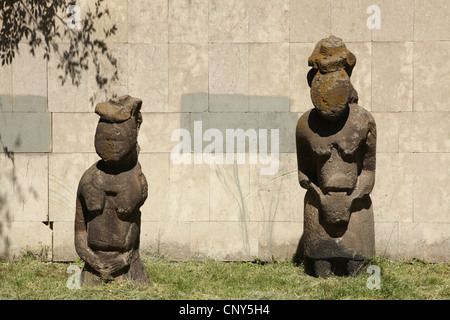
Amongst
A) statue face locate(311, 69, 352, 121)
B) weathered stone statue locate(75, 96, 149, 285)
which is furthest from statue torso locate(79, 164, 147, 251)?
statue face locate(311, 69, 352, 121)

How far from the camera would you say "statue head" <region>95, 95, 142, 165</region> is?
6770 mm

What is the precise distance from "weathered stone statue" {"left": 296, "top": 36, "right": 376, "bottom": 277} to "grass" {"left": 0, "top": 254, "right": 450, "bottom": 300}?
31 centimetres

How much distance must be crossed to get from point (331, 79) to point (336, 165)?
0.87 meters

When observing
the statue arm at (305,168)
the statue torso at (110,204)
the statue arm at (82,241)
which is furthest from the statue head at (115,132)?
the statue arm at (305,168)

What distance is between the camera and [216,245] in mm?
8906

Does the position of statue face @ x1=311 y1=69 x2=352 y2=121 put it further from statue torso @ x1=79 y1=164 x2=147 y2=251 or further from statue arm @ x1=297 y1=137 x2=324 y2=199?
statue torso @ x1=79 y1=164 x2=147 y2=251

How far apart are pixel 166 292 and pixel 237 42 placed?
10.9 feet

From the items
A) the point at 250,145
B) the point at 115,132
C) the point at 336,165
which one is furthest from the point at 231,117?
the point at 115,132

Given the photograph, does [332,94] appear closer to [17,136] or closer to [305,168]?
[305,168]

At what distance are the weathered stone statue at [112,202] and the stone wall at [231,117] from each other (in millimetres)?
1843

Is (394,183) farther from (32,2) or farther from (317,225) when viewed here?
(32,2)

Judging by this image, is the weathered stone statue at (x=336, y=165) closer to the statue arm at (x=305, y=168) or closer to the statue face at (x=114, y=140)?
the statue arm at (x=305, y=168)

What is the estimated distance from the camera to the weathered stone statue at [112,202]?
22.4ft

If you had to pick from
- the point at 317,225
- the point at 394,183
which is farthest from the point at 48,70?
the point at 394,183
